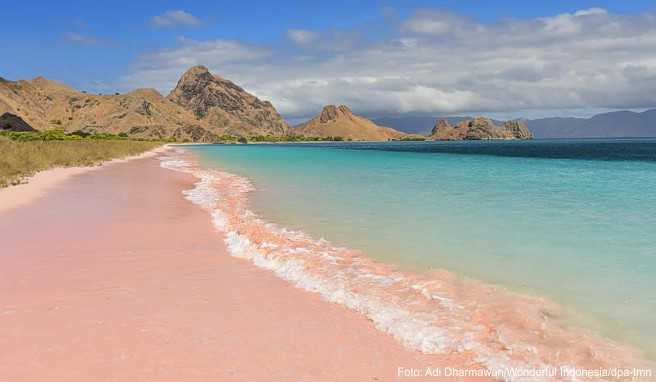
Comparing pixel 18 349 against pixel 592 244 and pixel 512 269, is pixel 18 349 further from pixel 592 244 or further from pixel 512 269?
pixel 592 244

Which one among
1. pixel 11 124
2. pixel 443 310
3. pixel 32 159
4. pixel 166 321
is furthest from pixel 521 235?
pixel 11 124

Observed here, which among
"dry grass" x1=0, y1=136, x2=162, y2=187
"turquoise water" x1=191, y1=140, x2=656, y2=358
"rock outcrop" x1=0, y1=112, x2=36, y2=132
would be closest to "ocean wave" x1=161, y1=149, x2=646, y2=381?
"turquoise water" x1=191, y1=140, x2=656, y2=358

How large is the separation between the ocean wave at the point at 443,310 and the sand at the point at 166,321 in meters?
0.33

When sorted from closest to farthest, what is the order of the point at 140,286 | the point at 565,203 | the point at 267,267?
1. the point at 140,286
2. the point at 267,267
3. the point at 565,203

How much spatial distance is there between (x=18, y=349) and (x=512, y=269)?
8.32 metres

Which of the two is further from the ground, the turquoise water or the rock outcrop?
the rock outcrop

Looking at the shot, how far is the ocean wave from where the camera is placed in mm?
5445

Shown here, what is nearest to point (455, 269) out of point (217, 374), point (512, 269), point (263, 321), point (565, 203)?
point (512, 269)

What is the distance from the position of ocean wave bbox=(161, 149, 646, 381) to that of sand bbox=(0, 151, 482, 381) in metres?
0.33

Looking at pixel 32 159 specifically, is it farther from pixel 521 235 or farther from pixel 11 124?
pixel 11 124

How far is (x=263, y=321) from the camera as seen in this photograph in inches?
245

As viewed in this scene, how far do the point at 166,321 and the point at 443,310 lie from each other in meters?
3.94

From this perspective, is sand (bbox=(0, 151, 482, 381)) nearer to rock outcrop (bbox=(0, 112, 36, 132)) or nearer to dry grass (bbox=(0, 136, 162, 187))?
dry grass (bbox=(0, 136, 162, 187))

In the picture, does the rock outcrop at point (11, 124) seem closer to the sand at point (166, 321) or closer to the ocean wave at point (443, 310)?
the sand at point (166, 321)
